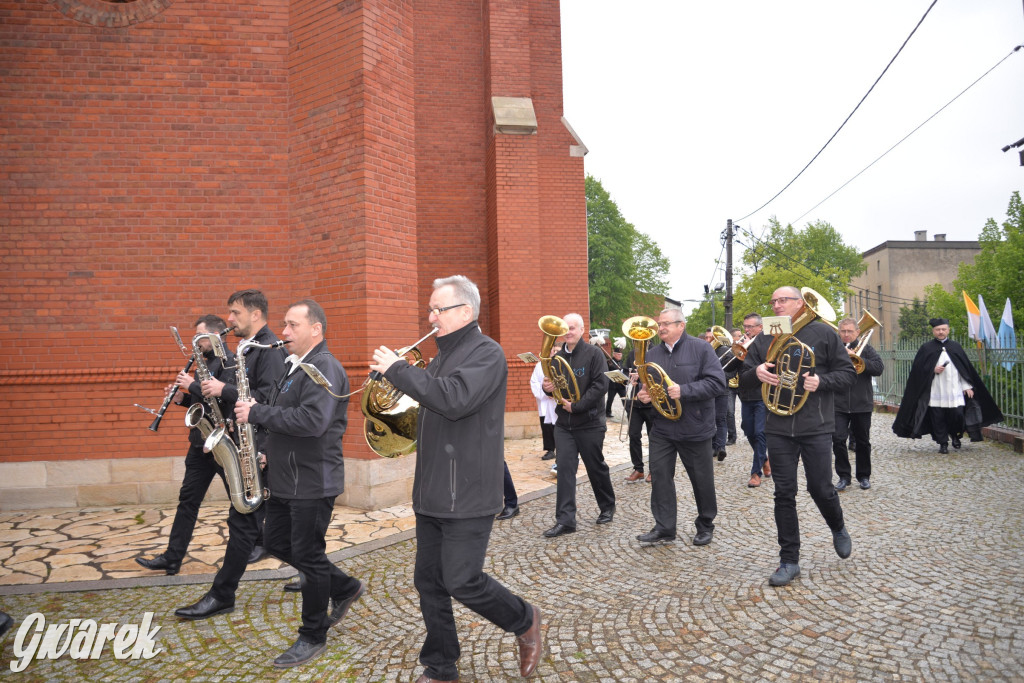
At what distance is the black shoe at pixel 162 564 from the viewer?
16.7ft

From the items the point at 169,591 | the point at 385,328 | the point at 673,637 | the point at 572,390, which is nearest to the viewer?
the point at 673,637

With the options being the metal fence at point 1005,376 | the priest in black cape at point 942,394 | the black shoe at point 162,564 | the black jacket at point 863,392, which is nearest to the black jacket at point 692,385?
the black jacket at point 863,392

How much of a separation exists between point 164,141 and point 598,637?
7.47 metres

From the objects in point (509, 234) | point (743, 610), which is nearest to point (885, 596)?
point (743, 610)

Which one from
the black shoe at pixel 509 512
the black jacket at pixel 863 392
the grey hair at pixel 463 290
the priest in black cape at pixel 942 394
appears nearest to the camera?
the grey hair at pixel 463 290

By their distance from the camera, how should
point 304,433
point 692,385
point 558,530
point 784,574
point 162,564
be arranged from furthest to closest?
point 558,530
point 692,385
point 162,564
point 784,574
point 304,433

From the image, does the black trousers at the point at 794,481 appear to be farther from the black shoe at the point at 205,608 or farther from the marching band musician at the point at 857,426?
the black shoe at the point at 205,608

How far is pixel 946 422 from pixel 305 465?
1031 cm

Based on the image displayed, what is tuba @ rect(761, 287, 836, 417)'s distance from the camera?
15.8 feet

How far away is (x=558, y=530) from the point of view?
6.02m

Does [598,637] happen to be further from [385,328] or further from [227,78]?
[227,78]

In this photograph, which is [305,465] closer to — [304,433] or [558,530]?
[304,433]

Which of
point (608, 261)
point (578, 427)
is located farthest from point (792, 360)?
point (608, 261)

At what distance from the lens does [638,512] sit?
687 centimetres
